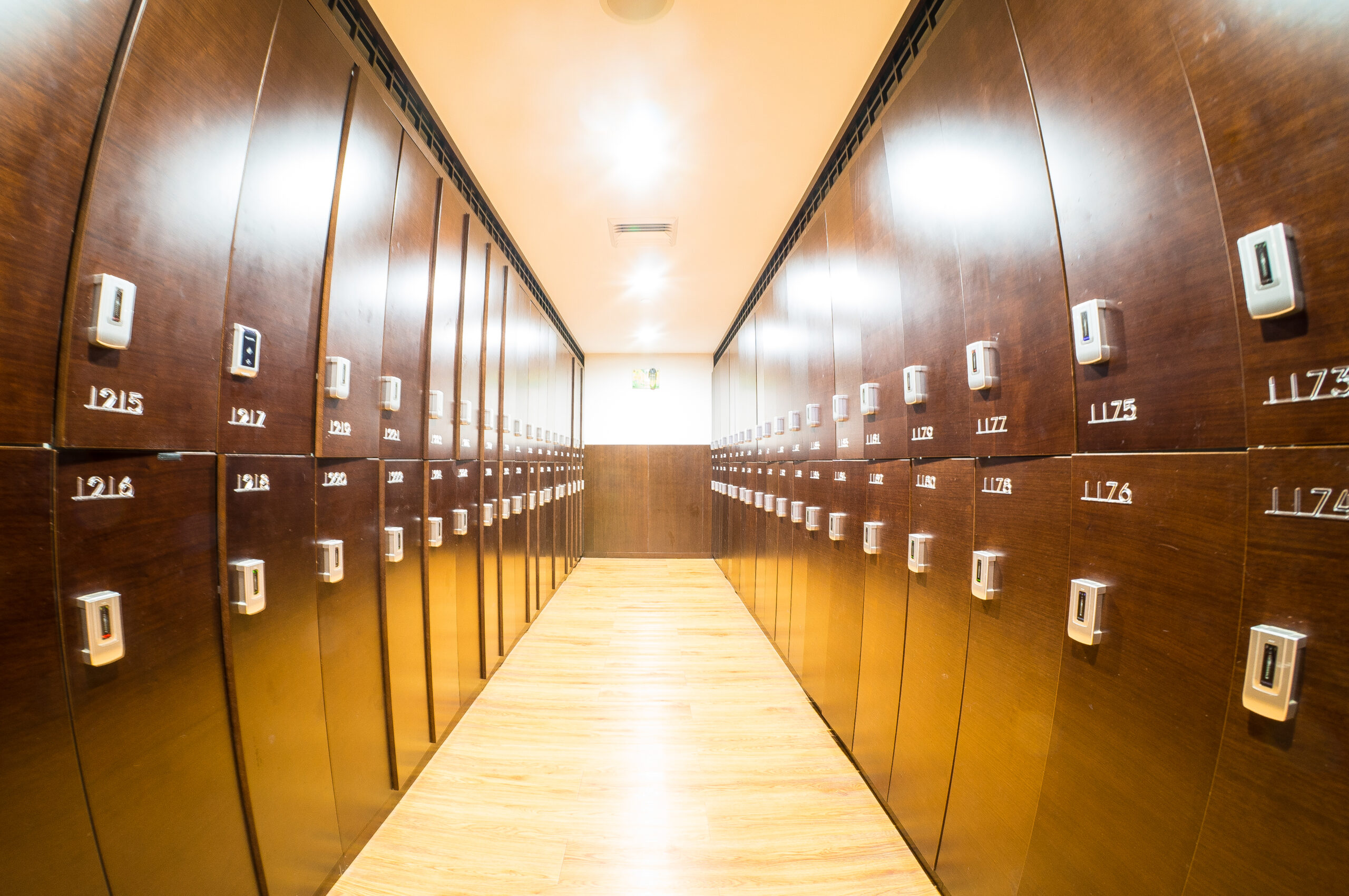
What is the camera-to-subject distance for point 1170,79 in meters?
0.79

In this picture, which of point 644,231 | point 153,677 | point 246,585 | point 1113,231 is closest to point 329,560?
point 246,585

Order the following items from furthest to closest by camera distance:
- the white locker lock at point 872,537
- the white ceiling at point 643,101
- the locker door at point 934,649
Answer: the white locker lock at point 872,537
the white ceiling at point 643,101
the locker door at point 934,649

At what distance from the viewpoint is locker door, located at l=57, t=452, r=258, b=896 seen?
2.65ft

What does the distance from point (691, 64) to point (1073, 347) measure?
1.64 metres

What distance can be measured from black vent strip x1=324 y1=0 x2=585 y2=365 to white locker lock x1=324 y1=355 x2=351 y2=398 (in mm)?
1003

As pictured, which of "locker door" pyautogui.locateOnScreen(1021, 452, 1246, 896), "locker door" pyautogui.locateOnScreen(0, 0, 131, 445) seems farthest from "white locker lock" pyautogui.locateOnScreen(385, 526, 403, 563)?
"locker door" pyautogui.locateOnScreen(1021, 452, 1246, 896)

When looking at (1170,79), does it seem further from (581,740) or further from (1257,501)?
(581,740)

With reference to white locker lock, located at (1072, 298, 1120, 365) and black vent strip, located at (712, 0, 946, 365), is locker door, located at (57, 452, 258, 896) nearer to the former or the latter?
white locker lock, located at (1072, 298, 1120, 365)

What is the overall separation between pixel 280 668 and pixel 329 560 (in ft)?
0.91

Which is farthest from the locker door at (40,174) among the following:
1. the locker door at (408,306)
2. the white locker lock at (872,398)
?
the white locker lock at (872,398)

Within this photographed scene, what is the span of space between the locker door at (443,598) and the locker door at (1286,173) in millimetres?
2202

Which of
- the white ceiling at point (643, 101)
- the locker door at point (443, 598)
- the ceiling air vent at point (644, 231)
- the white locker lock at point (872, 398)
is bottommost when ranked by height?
the locker door at point (443, 598)

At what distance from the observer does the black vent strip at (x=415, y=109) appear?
1.53 m

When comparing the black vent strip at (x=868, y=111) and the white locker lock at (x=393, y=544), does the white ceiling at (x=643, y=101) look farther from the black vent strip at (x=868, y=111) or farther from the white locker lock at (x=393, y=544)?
the white locker lock at (x=393, y=544)
